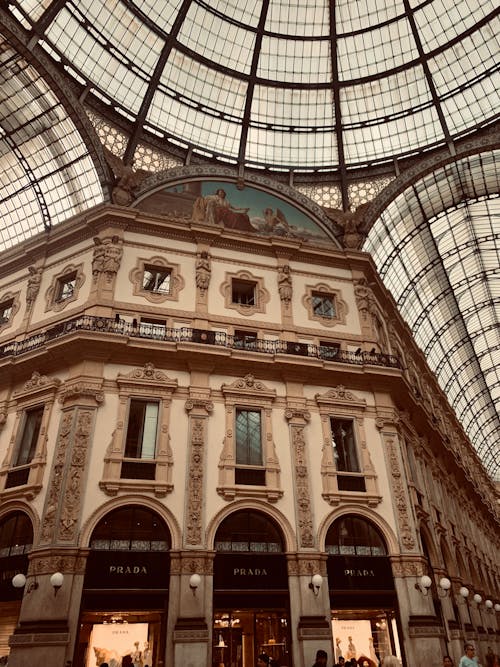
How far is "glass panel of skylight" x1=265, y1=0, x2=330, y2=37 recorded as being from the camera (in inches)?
1248

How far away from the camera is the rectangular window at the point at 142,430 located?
19.6 metres

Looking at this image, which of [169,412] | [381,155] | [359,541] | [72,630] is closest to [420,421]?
[359,541]

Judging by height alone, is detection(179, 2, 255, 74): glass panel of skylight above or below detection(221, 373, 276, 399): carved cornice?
above

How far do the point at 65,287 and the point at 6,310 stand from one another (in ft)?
12.9

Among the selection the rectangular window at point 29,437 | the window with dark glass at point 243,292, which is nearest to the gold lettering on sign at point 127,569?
the rectangular window at point 29,437

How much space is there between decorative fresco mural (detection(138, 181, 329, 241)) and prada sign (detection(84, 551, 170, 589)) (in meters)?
16.1

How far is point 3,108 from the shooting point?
2831 cm

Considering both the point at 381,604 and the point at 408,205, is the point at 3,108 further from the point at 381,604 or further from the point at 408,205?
the point at 381,604

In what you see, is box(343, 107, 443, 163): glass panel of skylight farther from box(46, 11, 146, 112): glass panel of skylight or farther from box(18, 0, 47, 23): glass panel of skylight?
box(18, 0, 47, 23): glass panel of skylight

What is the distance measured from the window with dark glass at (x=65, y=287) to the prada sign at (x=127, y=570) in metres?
12.0

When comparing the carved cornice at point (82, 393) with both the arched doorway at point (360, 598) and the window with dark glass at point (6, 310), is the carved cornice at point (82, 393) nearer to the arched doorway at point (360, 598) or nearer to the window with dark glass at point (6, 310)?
the window with dark glass at point (6, 310)

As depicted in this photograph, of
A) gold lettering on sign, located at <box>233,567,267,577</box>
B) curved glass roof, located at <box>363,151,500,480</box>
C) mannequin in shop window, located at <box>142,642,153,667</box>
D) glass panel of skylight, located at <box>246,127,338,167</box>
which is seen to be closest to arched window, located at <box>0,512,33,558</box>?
mannequin in shop window, located at <box>142,642,153,667</box>

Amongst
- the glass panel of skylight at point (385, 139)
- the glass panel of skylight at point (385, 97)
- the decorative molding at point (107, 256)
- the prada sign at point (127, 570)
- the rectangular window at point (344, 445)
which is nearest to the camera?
the prada sign at point (127, 570)

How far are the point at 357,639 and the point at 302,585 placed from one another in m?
3.10
